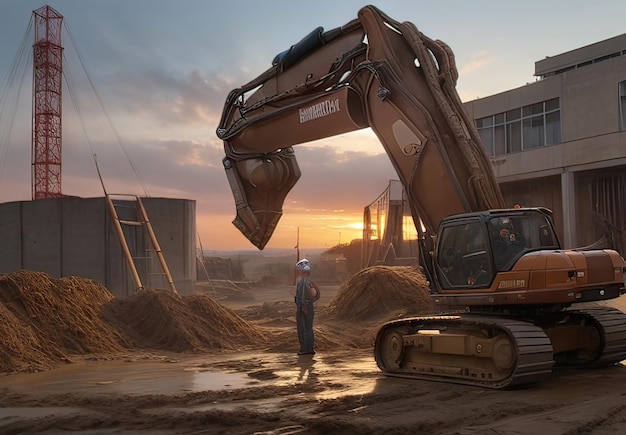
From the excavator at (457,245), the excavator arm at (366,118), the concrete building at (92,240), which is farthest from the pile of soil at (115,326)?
the concrete building at (92,240)

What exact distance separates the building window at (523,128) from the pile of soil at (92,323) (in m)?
17.7


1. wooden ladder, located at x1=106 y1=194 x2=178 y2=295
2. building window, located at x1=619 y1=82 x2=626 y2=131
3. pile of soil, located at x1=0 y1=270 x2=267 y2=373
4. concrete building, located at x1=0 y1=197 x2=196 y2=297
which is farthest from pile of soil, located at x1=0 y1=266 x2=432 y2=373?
building window, located at x1=619 y1=82 x2=626 y2=131

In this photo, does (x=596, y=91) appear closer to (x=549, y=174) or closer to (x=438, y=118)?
(x=549, y=174)

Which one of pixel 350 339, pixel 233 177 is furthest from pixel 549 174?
pixel 233 177

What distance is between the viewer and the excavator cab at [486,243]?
8.05 meters

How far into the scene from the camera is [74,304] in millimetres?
12602

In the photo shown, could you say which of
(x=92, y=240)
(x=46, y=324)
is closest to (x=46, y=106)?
(x=92, y=240)

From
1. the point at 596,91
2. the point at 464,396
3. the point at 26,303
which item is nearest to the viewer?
the point at 464,396

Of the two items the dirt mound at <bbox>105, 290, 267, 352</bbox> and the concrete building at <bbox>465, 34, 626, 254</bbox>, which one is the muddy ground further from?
the concrete building at <bbox>465, 34, 626, 254</bbox>

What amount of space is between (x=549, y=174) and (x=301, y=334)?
18844 millimetres

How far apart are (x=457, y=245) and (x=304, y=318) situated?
413 centimetres

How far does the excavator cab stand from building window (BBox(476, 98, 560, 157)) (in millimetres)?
19849

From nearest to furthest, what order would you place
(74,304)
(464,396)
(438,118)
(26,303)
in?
(464,396) < (438,118) < (26,303) < (74,304)

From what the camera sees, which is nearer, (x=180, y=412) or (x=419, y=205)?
(x=180, y=412)
